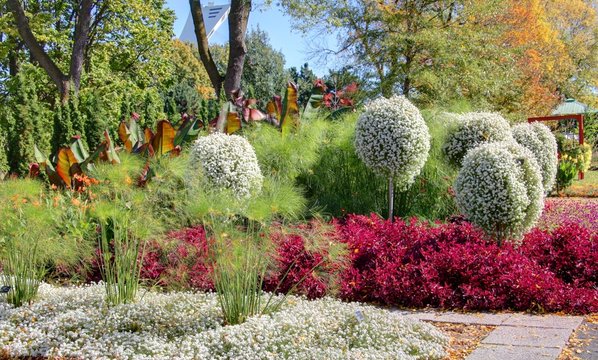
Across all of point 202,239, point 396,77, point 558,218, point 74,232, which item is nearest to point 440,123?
point 558,218

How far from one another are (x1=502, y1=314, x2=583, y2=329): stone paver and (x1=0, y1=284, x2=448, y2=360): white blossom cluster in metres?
0.73

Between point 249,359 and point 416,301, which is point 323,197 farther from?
point 249,359

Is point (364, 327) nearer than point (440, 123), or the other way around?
point (364, 327)

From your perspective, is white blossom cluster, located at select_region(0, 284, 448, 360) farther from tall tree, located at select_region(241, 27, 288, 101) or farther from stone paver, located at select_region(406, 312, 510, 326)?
tall tree, located at select_region(241, 27, 288, 101)

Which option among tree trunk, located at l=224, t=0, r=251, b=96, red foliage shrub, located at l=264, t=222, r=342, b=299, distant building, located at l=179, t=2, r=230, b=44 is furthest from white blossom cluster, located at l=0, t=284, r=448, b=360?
distant building, located at l=179, t=2, r=230, b=44

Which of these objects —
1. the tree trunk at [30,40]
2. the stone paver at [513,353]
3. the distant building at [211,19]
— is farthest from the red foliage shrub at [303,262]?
the distant building at [211,19]

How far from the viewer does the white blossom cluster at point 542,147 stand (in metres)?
10.1

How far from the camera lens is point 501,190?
6570 millimetres

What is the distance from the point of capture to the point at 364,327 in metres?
4.40

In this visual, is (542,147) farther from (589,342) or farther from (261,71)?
(261,71)

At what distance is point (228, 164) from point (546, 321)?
402 centimetres

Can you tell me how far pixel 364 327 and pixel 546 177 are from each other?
6.99 meters

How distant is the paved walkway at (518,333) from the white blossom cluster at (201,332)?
12.9 inches

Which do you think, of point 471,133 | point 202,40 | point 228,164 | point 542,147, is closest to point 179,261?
point 228,164
